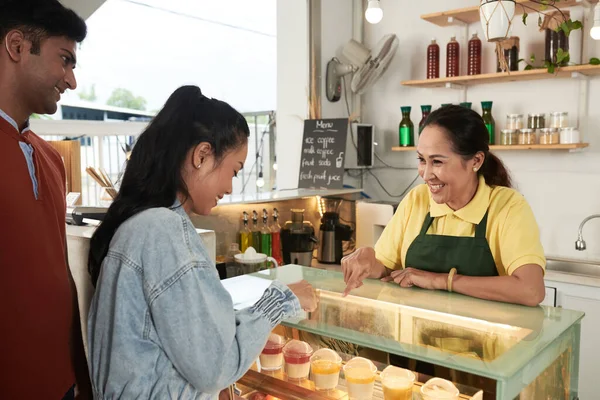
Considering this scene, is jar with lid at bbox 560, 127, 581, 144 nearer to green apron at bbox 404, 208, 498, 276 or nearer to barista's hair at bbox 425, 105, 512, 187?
barista's hair at bbox 425, 105, 512, 187

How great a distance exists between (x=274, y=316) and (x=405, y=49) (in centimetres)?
360

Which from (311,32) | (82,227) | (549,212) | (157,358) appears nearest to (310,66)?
(311,32)

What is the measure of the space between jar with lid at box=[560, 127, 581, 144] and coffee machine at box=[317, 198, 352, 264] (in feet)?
4.77

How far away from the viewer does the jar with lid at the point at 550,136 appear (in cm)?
346

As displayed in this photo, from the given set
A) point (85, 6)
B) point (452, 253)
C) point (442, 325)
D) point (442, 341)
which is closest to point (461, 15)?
point (452, 253)

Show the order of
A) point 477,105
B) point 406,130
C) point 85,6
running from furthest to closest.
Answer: point 406,130
point 477,105
point 85,6

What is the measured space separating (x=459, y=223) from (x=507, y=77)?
2019mm

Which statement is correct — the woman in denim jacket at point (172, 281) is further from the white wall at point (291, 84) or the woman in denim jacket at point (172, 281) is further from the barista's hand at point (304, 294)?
the white wall at point (291, 84)

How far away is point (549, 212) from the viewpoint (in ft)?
12.2

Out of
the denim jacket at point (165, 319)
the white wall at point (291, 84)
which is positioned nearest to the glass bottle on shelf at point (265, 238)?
the white wall at point (291, 84)

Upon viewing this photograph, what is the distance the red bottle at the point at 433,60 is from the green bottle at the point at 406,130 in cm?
33

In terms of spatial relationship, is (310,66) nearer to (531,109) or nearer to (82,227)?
(531,109)

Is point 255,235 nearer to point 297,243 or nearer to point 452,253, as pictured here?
point 297,243

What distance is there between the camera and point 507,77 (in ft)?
12.0
